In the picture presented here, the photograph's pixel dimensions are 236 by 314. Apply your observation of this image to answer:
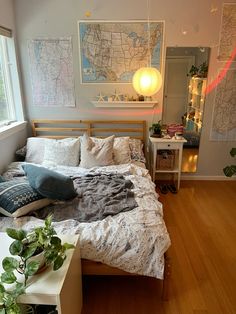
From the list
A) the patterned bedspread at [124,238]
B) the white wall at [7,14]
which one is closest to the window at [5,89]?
the white wall at [7,14]

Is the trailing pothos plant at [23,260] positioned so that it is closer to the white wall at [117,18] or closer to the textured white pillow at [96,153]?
the textured white pillow at [96,153]

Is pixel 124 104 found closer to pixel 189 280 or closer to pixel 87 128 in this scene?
pixel 87 128

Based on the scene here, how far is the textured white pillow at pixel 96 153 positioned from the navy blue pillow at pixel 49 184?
0.82 meters

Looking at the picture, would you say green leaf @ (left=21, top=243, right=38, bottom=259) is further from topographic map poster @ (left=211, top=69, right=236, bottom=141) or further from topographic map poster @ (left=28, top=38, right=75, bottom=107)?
topographic map poster @ (left=211, top=69, right=236, bottom=141)

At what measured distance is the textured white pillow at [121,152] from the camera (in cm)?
291

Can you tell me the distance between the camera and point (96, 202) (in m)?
1.99

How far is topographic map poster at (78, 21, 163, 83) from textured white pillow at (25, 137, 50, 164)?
1.00m

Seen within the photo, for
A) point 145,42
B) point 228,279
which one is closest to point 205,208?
point 228,279

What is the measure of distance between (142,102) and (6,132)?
173 cm

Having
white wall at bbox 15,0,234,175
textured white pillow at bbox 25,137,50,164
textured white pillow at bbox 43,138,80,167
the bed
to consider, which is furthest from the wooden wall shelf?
the bed

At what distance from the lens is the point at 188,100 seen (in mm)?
3277

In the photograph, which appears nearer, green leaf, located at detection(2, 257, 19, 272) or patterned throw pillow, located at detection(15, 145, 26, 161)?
green leaf, located at detection(2, 257, 19, 272)

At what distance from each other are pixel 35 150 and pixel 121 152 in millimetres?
1082

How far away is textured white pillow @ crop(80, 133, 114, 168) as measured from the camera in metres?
2.79
